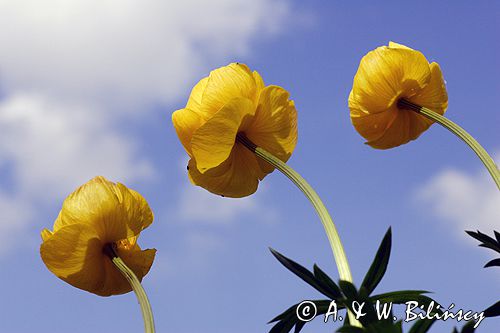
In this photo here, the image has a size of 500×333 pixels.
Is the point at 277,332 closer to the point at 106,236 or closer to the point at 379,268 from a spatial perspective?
the point at 379,268

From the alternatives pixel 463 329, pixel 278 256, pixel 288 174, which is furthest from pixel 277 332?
pixel 463 329

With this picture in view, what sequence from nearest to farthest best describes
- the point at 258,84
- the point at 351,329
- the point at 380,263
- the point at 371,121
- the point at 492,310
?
the point at 351,329, the point at 380,263, the point at 492,310, the point at 258,84, the point at 371,121

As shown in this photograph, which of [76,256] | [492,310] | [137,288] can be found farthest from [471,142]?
[76,256]

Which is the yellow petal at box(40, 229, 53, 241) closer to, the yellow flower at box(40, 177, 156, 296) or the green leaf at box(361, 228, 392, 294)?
the yellow flower at box(40, 177, 156, 296)

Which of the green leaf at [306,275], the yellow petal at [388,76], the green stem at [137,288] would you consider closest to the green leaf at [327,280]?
the green leaf at [306,275]

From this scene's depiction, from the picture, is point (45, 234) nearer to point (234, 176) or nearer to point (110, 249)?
point (110, 249)

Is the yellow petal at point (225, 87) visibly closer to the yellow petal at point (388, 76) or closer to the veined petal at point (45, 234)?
the yellow petal at point (388, 76)
